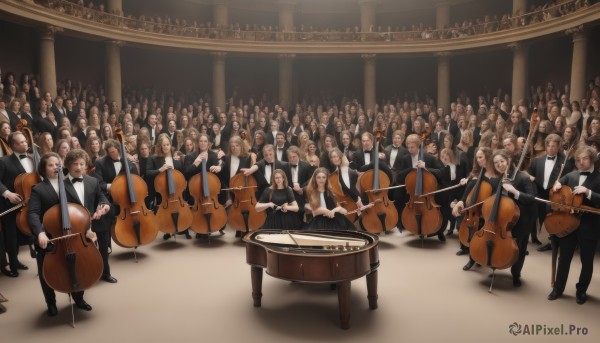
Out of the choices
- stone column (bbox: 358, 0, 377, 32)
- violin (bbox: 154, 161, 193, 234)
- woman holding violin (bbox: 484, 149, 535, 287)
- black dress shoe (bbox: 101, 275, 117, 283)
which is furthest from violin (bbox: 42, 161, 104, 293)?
stone column (bbox: 358, 0, 377, 32)

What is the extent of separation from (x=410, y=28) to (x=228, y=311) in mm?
18211

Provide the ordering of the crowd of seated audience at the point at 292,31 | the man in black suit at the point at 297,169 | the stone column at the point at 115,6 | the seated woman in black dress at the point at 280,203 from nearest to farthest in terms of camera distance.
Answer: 1. the seated woman in black dress at the point at 280,203
2. the man in black suit at the point at 297,169
3. the crowd of seated audience at the point at 292,31
4. the stone column at the point at 115,6

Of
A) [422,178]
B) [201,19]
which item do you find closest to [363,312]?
[422,178]

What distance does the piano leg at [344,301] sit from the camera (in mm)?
4219

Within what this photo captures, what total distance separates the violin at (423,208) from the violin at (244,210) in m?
2.06

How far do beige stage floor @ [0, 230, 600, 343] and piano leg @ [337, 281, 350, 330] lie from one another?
10 centimetres

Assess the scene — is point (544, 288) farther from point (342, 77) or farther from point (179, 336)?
point (342, 77)

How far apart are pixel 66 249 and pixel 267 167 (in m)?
3.72

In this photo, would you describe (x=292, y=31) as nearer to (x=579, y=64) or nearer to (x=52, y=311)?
(x=579, y=64)

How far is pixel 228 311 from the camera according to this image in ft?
15.7

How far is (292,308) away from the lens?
486 cm

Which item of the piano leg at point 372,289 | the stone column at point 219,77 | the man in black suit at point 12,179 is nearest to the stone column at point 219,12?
the stone column at point 219,77

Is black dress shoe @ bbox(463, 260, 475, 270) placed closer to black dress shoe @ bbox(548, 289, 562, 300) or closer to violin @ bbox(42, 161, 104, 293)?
black dress shoe @ bbox(548, 289, 562, 300)

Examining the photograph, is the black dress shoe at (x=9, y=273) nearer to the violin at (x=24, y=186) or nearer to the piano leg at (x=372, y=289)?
the violin at (x=24, y=186)
